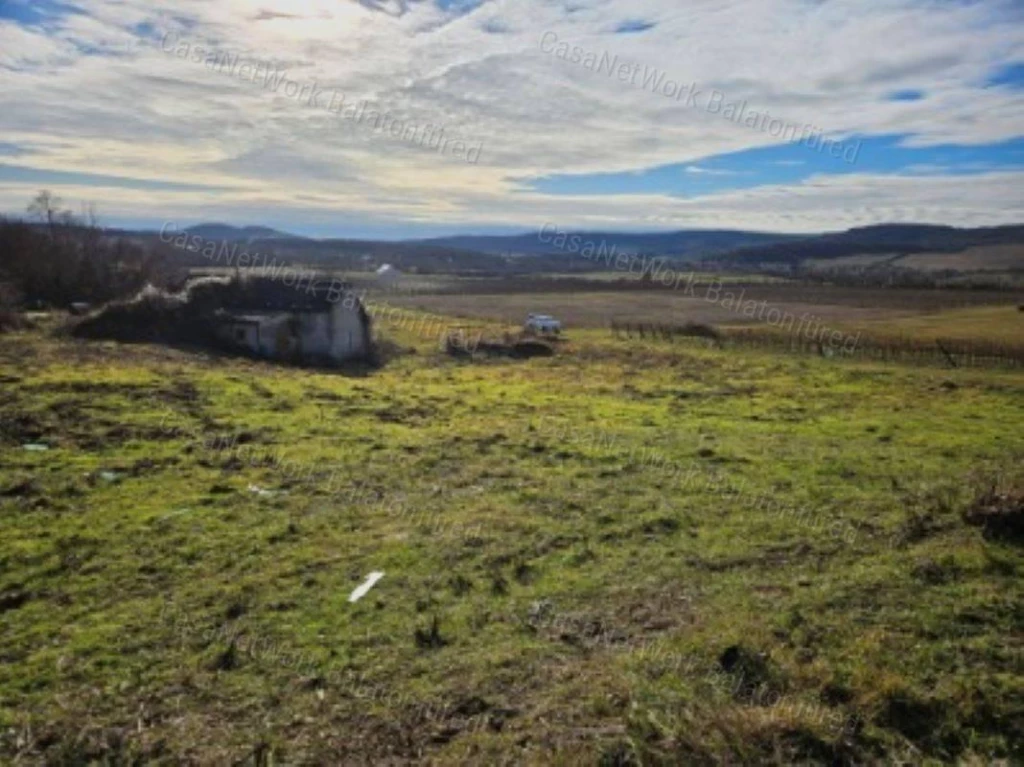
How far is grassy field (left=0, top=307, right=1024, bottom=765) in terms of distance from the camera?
609 centimetres

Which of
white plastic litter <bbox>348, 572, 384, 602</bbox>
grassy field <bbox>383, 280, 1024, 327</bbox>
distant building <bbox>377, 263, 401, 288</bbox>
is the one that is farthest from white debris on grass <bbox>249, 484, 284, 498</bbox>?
distant building <bbox>377, 263, 401, 288</bbox>

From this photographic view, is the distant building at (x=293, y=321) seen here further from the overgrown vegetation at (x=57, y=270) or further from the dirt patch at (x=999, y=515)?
the dirt patch at (x=999, y=515)

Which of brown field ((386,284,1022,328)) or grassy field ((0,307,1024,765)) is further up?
brown field ((386,284,1022,328))

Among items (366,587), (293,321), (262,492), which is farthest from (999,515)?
(293,321)

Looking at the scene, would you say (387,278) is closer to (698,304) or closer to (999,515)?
(698,304)

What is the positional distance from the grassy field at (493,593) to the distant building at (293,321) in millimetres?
15162

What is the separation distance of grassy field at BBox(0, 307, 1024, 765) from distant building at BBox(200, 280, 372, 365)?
1516cm

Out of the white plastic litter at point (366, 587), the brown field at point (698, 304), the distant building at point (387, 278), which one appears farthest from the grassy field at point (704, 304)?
the white plastic litter at point (366, 587)

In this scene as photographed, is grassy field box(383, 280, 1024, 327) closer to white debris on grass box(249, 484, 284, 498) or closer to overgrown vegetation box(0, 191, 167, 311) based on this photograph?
overgrown vegetation box(0, 191, 167, 311)

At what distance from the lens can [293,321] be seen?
34781 millimetres

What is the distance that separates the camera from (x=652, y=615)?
8.17 meters

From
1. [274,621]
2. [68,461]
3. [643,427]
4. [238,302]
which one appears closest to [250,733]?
[274,621]

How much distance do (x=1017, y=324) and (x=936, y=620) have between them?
200ft

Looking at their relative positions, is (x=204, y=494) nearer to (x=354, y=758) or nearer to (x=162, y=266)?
(x=354, y=758)
